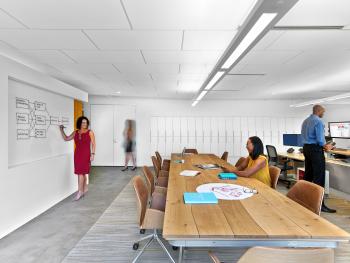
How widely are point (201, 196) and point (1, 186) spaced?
272 centimetres

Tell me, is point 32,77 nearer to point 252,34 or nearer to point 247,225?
point 252,34

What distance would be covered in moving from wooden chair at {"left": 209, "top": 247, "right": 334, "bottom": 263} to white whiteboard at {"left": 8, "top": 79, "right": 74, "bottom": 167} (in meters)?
3.63

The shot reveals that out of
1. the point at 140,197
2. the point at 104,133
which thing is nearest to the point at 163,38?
the point at 140,197

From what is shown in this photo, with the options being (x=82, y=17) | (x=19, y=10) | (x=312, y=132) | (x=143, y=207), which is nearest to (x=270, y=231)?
(x=143, y=207)

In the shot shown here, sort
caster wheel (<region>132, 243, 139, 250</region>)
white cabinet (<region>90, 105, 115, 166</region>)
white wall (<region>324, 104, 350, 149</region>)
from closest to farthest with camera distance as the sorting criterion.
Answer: caster wheel (<region>132, 243, 139, 250</region>) → white wall (<region>324, 104, 350, 149</region>) → white cabinet (<region>90, 105, 115, 166</region>)

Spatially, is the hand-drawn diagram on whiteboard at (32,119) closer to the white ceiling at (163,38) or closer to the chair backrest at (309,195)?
the white ceiling at (163,38)

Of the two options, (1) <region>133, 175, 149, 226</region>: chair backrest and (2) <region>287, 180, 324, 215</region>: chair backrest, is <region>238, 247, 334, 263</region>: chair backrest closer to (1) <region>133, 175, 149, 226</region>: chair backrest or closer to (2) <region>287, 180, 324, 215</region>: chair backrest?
(2) <region>287, 180, 324, 215</region>: chair backrest

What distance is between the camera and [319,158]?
4.02m

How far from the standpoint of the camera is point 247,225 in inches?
61.7

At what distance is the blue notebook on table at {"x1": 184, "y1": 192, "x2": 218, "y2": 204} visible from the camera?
6.72 feet

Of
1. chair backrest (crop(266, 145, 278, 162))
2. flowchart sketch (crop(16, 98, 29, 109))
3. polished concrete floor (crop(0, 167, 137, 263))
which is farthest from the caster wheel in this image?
chair backrest (crop(266, 145, 278, 162))

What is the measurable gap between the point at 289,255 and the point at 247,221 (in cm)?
52

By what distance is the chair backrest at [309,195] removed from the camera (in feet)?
7.05

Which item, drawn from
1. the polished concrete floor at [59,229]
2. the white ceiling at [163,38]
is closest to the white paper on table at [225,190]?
the polished concrete floor at [59,229]
